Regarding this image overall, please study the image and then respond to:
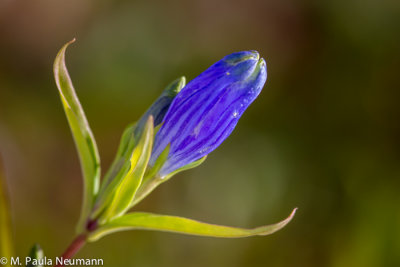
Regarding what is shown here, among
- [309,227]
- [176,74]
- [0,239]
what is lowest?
[309,227]

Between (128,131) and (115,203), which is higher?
(128,131)

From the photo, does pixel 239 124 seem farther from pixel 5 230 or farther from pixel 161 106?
pixel 5 230

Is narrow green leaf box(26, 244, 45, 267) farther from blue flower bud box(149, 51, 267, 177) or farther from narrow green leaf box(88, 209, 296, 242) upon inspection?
blue flower bud box(149, 51, 267, 177)

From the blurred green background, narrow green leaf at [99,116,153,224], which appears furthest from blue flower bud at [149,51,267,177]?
the blurred green background

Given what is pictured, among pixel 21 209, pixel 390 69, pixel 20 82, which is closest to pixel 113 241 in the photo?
pixel 21 209

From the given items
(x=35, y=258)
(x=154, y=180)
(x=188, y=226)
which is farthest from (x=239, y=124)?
(x=35, y=258)

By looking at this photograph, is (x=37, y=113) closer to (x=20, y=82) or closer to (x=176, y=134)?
(x=20, y=82)

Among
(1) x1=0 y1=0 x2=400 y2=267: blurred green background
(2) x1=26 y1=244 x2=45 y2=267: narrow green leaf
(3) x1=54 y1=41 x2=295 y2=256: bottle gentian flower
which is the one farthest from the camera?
(1) x1=0 y1=0 x2=400 y2=267: blurred green background
